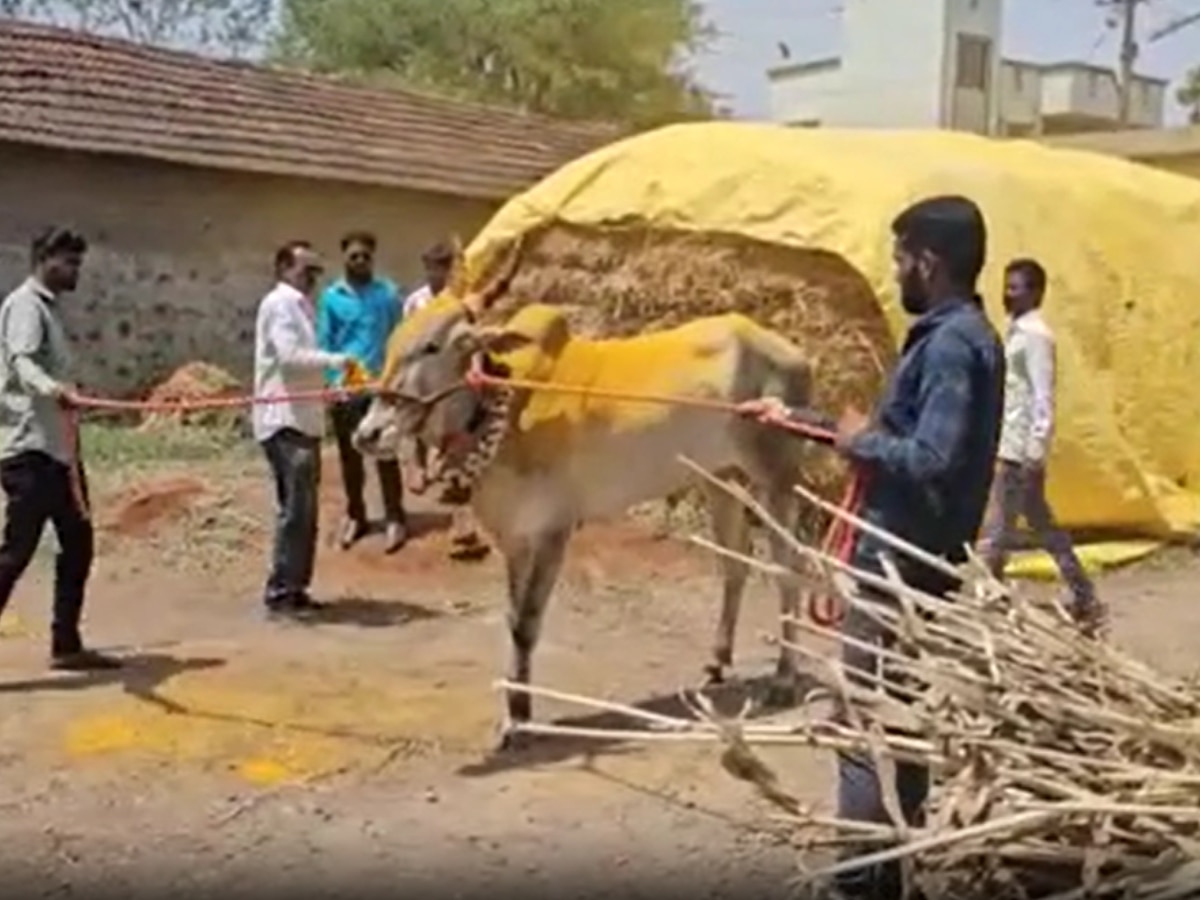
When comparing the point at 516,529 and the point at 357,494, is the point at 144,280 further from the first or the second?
the point at 516,529

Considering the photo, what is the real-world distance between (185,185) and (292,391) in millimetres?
11006

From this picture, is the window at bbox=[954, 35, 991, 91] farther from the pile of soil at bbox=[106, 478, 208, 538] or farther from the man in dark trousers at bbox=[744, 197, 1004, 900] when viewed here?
the man in dark trousers at bbox=[744, 197, 1004, 900]

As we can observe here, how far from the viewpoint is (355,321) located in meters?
11.8

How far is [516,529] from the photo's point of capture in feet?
26.5

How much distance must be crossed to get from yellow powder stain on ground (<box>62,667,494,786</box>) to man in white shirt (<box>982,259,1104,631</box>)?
271 cm

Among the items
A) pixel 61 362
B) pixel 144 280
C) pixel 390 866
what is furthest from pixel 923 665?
pixel 144 280

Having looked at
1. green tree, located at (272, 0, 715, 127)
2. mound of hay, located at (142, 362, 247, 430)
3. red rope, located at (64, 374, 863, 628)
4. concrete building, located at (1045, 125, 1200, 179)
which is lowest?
mound of hay, located at (142, 362, 247, 430)

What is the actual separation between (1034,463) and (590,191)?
425cm

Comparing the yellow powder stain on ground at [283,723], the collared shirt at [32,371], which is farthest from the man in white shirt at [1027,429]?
the collared shirt at [32,371]

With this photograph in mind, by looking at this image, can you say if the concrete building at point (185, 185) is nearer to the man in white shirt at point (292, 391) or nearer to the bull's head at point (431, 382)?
the man in white shirt at point (292, 391)

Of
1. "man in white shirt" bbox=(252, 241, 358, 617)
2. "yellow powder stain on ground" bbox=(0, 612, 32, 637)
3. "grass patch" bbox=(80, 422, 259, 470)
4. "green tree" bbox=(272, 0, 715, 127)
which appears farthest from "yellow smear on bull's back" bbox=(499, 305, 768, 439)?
"green tree" bbox=(272, 0, 715, 127)

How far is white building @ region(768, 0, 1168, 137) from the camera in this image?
45531 mm

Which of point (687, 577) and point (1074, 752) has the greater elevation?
point (1074, 752)

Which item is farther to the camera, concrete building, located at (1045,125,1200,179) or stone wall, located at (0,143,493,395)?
stone wall, located at (0,143,493,395)
